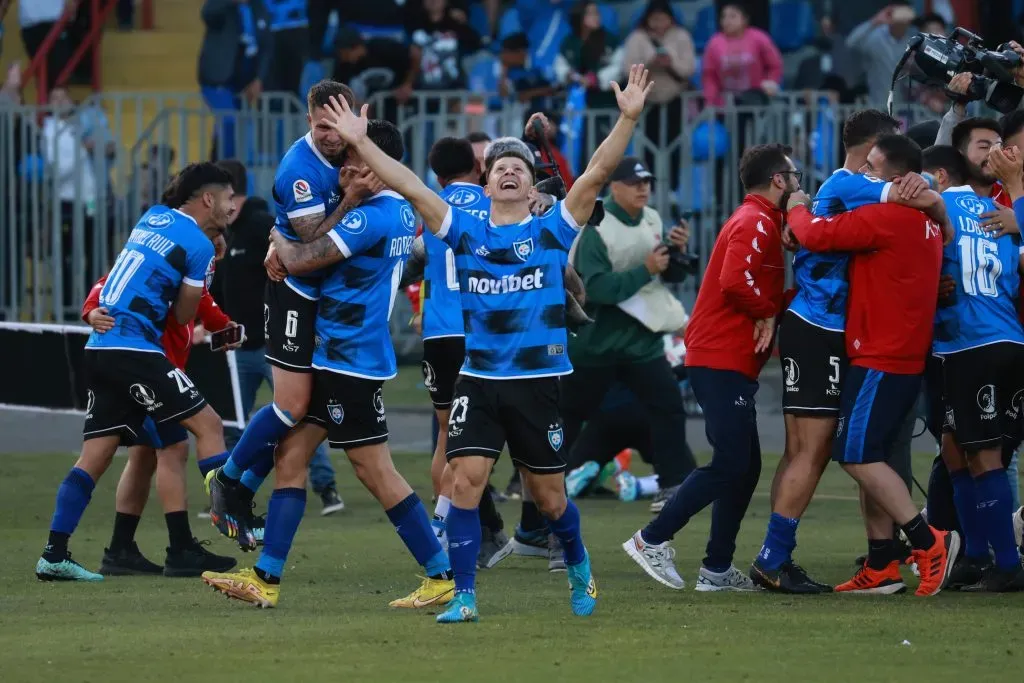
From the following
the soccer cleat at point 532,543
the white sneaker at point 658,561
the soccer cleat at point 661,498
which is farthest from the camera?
the soccer cleat at point 661,498

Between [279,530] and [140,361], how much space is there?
1561 mm

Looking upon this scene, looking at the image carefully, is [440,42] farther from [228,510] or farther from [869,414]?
[869,414]

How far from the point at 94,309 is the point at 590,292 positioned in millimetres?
3457

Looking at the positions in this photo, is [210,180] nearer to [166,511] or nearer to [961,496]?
[166,511]

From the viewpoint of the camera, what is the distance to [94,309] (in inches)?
375

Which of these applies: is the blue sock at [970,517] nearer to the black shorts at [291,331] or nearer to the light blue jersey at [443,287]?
the light blue jersey at [443,287]

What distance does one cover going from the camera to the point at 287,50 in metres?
22.1

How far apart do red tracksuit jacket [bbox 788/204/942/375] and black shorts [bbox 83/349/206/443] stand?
10.2 feet

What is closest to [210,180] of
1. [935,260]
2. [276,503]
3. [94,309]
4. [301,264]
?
[94,309]

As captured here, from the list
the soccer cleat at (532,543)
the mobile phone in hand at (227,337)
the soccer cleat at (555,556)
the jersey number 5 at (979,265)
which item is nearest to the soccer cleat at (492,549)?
the soccer cleat at (555,556)

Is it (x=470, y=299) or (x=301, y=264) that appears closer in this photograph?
(x=470, y=299)

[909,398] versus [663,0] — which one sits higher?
[663,0]

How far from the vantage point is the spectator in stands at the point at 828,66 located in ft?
68.5

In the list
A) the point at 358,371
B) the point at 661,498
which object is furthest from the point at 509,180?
the point at 661,498
